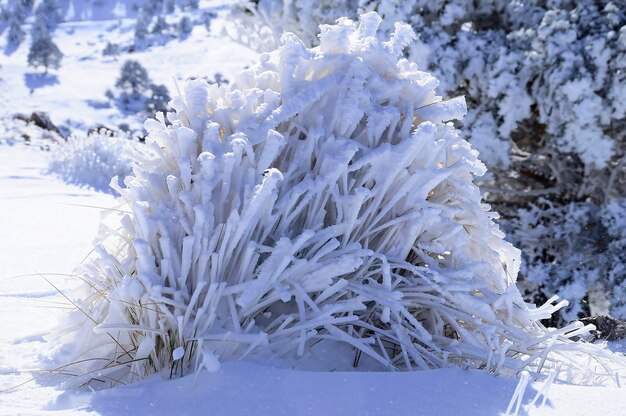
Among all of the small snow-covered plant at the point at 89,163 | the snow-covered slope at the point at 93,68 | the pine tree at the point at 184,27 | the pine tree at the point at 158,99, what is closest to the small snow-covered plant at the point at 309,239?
the small snow-covered plant at the point at 89,163

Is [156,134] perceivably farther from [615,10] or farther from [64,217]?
[615,10]

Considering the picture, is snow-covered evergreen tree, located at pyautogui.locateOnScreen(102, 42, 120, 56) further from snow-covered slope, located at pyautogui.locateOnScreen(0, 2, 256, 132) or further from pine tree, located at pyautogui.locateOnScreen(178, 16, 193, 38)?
pine tree, located at pyautogui.locateOnScreen(178, 16, 193, 38)

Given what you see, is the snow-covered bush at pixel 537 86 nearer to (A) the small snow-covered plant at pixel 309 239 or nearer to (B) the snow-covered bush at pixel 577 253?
(B) the snow-covered bush at pixel 577 253

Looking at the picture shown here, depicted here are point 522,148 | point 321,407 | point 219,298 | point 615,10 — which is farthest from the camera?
point 522,148

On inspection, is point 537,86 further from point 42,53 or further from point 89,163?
point 42,53

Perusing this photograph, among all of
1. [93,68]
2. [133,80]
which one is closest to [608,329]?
[133,80]

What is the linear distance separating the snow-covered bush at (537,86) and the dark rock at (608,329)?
2395 millimetres

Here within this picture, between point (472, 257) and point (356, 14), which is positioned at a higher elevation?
point (356, 14)

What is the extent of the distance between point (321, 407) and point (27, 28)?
155 ft

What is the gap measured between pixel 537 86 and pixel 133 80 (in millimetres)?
25609

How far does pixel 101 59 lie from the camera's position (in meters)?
37.4

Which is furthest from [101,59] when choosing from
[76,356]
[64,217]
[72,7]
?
[76,356]

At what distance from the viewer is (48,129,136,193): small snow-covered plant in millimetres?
5629

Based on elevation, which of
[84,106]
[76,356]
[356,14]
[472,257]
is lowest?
[84,106]
